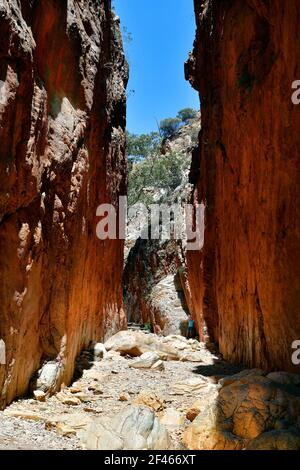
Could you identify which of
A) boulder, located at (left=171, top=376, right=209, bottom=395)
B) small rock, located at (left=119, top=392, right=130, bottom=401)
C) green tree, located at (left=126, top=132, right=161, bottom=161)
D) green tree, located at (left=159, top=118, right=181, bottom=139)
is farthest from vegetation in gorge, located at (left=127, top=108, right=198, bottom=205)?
small rock, located at (left=119, top=392, right=130, bottom=401)

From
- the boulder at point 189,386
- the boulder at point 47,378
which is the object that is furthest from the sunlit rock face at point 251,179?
the boulder at point 47,378

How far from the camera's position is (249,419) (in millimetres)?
4488

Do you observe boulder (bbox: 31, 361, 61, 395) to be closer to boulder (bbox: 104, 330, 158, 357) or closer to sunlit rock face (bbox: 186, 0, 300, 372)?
sunlit rock face (bbox: 186, 0, 300, 372)

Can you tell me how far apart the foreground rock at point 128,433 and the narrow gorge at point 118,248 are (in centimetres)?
2

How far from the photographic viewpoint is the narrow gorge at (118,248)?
4.69 m

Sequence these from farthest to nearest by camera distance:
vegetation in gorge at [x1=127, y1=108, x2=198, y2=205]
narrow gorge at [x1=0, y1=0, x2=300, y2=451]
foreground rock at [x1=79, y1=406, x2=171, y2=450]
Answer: vegetation in gorge at [x1=127, y1=108, x2=198, y2=205], narrow gorge at [x1=0, y1=0, x2=300, y2=451], foreground rock at [x1=79, y1=406, x2=171, y2=450]

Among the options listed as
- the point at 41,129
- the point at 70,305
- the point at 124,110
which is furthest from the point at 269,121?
the point at 124,110

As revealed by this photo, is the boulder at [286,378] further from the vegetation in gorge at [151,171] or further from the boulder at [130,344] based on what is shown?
the vegetation in gorge at [151,171]

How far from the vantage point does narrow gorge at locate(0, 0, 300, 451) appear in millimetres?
4688

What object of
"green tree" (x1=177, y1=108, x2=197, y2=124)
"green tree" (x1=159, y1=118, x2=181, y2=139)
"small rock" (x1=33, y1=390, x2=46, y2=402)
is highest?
"green tree" (x1=177, y1=108, x2=197, y2=124)

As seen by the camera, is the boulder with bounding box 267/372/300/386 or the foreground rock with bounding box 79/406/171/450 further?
the boulder with bounding box 267/372/300/386

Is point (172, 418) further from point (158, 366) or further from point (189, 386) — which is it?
point (158, 366)

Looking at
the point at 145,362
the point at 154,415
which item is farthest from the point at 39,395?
the point at 145,362

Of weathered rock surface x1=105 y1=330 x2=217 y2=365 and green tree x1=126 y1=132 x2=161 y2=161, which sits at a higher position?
green tree x1=126 y1=132 x2=161 y2=161
